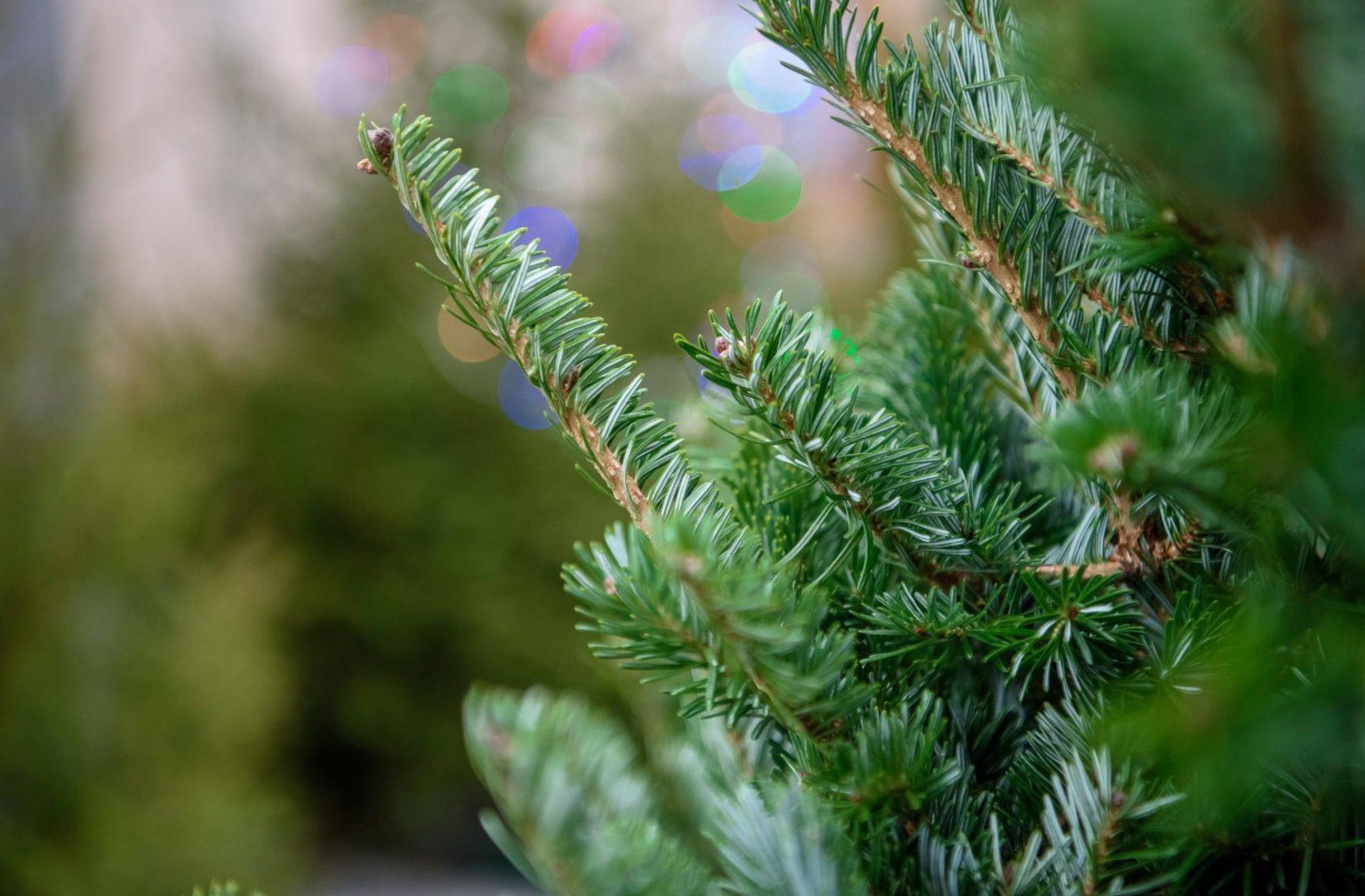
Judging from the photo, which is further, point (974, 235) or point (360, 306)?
point (360, 306)

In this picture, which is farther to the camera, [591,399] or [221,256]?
[221,256]

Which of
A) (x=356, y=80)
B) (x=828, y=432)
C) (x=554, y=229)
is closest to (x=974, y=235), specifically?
(x=828, y=432)

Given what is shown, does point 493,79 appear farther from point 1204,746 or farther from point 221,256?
point 1204,746

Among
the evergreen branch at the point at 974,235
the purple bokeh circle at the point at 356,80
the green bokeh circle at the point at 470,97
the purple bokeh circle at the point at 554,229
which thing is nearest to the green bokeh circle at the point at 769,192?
the purple bokeh circle at the point at 554,229

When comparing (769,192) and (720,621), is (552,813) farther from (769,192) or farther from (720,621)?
(769,192)

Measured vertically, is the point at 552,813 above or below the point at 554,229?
below

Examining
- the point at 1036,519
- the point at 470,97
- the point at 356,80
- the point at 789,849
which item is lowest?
the point at 789,849

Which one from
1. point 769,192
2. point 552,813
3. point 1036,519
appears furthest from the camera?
point 769,192

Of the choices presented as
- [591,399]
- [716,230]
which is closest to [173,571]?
[591,399]
